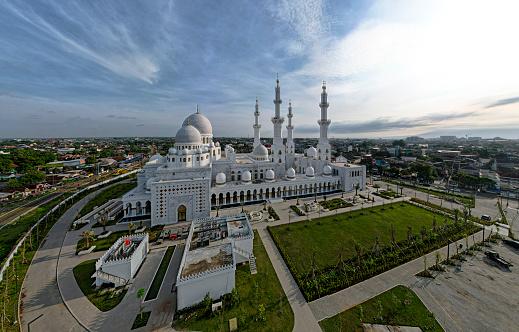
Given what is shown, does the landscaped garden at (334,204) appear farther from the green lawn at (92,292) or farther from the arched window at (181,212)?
the green lawn at (92,292)

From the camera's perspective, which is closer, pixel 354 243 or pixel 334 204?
pixel 354 243

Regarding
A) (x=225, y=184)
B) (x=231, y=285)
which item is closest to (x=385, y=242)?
(x=231, y=285)

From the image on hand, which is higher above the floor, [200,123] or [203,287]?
[200,123]

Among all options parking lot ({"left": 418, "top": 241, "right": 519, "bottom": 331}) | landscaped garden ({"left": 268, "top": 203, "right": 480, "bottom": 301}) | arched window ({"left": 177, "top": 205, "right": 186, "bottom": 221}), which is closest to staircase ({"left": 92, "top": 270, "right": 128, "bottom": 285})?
arched window ({"left": 177, "top": 205, "right": 186, "bottom": 221})

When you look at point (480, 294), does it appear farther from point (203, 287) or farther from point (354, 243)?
point (203, 287)

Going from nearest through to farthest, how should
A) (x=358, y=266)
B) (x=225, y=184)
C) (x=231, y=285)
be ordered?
(x=231, y=285)
(x=358, y=266)
(x=225, y=184)

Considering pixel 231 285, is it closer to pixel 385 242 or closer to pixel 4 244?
pixel 385 242

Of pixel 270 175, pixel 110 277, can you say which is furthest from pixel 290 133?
pixel 110 277

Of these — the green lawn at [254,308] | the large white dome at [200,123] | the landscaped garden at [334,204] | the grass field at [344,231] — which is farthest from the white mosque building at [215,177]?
the green lawn at [254,308]
